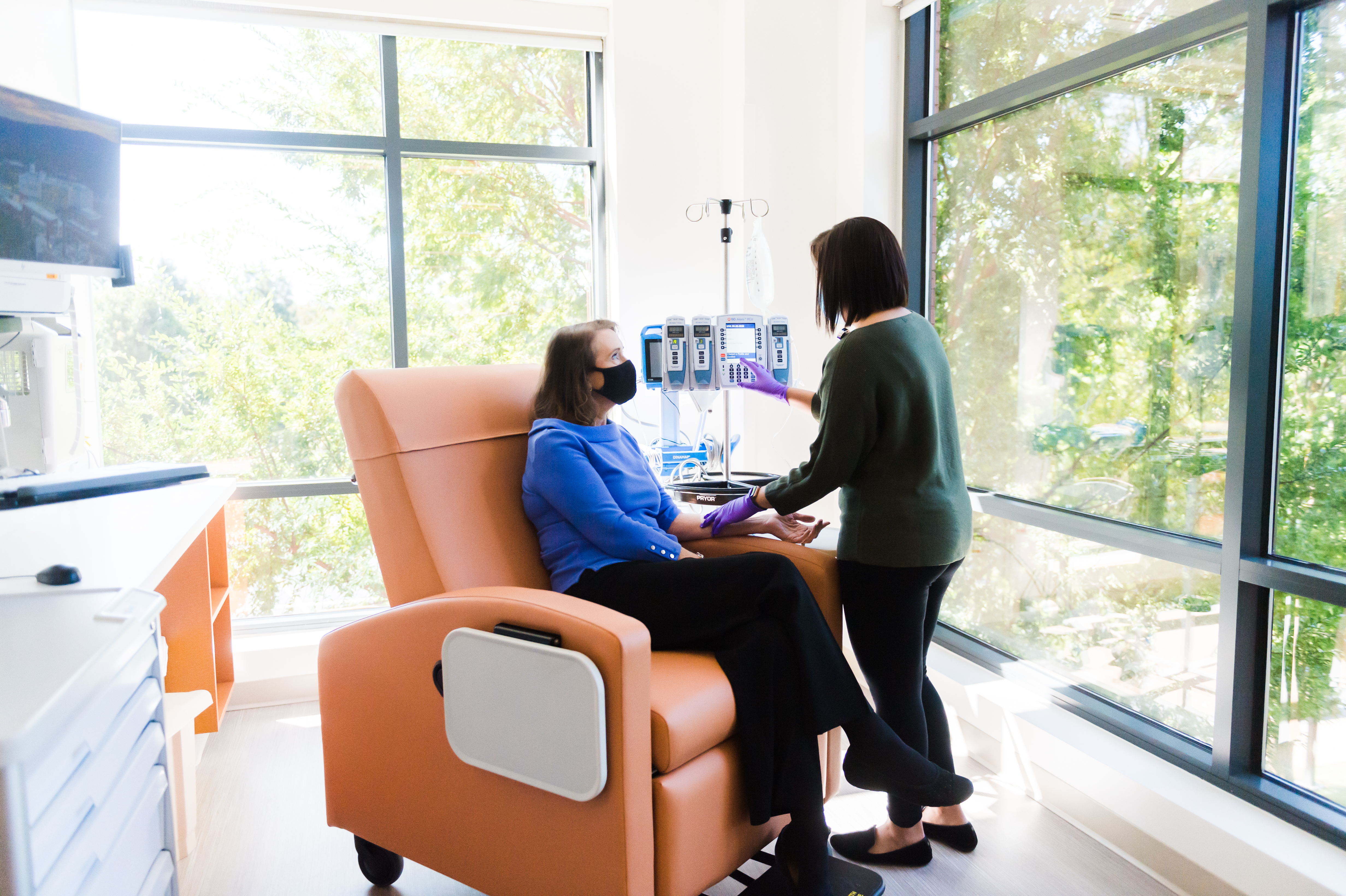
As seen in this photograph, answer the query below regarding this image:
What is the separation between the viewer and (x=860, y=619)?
1830 mm

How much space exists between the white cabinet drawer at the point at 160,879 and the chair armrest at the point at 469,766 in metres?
0.49

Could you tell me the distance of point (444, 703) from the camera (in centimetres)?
151

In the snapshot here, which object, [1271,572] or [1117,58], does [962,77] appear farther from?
[1271,572]

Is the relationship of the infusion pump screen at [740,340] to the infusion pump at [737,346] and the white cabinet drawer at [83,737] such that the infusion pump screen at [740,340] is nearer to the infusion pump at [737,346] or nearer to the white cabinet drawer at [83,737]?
the infusion pump at [737,346]

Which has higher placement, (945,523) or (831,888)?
(945,523)

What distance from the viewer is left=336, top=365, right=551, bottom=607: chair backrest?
170cm

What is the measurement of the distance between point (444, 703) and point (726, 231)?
1.89 meters

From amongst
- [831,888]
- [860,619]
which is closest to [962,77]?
[860,619]

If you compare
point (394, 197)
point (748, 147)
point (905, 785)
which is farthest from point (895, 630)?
point (394, 197)

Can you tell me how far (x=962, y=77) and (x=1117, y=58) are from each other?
73 cm

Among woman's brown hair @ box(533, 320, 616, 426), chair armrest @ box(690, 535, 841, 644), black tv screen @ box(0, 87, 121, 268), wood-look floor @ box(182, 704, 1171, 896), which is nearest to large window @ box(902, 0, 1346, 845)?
wood-look floor @ box(182, 704, 1171, 896)

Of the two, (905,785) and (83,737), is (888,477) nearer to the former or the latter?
(905,785)

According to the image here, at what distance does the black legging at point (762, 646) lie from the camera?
1569mm

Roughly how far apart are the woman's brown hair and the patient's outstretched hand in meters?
0.46
